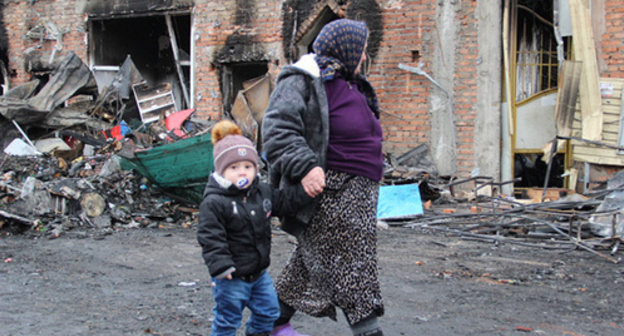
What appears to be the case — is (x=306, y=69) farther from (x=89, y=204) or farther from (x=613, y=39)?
(x=613, y=39)

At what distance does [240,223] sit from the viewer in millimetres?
2660

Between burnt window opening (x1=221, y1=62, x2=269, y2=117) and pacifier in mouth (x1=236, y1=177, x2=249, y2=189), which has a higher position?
burnt window opening (x1=221, y1=62, x2=269, y2=117)

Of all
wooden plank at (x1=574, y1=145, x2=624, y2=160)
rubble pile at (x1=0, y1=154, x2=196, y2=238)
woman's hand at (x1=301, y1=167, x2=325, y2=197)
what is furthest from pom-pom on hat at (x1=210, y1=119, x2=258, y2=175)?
wooden plank at (x1=574, y1=145, x2=624, y2=160)

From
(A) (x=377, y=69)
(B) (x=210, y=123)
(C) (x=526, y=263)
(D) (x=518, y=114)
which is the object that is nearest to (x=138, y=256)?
(C) (x=526, y=263)

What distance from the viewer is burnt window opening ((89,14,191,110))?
40.6ft

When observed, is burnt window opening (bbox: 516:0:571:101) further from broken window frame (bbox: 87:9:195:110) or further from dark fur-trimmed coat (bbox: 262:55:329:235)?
dark fur-trimmed coat (bbox: 262:55:329:235)

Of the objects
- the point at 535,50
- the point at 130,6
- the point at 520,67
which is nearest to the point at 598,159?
the point at 520,67

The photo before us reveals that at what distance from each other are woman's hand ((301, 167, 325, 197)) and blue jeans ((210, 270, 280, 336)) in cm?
52

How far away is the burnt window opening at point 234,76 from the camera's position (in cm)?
1112

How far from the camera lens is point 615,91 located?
8.13 m

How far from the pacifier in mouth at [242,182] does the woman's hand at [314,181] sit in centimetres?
27

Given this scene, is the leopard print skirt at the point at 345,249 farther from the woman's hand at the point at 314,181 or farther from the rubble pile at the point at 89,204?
the rubble pile at the point at 89,204

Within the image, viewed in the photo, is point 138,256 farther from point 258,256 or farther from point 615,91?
point 615,91

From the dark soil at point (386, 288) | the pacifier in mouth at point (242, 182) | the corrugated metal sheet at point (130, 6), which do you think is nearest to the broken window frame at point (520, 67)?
the dark soil at point (386, 288)
